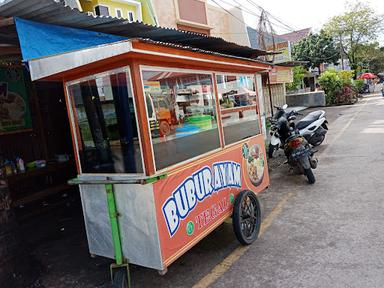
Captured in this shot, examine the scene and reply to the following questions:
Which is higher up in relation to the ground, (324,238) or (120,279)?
(120,279)

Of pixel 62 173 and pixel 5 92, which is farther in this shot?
pixel 62 173

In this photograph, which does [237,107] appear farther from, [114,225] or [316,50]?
[316,50]

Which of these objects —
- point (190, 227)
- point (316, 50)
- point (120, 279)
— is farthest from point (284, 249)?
point (316, 50)

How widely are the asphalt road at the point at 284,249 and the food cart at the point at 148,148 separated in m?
0.37

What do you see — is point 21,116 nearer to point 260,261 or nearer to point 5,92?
point 5,92

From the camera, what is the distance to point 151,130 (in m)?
2.91

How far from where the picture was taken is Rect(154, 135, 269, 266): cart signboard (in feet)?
9.61

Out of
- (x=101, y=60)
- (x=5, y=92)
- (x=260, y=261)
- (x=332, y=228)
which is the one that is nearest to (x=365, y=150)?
(x=332, y=228)

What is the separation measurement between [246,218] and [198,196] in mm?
985

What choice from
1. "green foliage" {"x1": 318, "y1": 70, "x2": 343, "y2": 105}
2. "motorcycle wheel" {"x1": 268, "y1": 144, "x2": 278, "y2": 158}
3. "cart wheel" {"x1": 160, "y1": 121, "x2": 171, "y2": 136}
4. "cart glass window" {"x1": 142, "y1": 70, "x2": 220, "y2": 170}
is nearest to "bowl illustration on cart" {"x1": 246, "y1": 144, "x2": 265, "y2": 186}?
"cart glass window" {"x1": 142, "y1": 70, "x2": 220, "y2": 170}

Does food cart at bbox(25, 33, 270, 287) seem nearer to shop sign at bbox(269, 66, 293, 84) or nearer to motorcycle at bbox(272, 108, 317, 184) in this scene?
motorcycle at bbox(272, 108, 317, 184)

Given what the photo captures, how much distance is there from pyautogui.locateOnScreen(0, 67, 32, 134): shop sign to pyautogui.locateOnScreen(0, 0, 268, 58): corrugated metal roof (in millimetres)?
2966

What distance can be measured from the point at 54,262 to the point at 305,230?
3.10 m

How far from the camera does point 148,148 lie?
2836 mm
